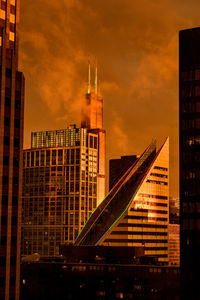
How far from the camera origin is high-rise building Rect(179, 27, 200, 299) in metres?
126

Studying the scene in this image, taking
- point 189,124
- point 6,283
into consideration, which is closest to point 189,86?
point 189,124

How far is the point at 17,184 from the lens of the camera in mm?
125938

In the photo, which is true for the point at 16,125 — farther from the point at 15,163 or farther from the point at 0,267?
the point at 0,267

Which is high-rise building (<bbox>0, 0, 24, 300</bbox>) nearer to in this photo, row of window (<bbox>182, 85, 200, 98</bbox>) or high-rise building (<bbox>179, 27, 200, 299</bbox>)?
high-rise building (<bbox>179, 27, 200, 299</bbox>)

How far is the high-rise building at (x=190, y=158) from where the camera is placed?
126 metres

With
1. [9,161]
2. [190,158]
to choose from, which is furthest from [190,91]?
[9,161]

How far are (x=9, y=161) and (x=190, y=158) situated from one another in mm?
40149

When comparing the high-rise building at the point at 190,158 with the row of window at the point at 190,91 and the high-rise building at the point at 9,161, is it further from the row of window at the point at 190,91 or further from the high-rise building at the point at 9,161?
the high-rise building at the point at 9,161

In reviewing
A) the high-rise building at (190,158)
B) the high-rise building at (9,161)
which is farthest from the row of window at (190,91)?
the high-rise building at (9,161)

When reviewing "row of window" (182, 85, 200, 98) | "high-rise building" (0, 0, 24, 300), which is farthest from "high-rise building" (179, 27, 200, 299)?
"high-rise building" (0, 0, 24, 300)

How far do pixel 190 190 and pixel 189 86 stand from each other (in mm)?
24060

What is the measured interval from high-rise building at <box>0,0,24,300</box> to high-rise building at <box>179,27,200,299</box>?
35692 mm

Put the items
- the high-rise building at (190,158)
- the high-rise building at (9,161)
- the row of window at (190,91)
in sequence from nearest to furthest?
the high-rise building at (9,161)
the high-rise building at (190,158)
the row of window at (190,91)

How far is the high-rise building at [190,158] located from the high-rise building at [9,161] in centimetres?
3569
